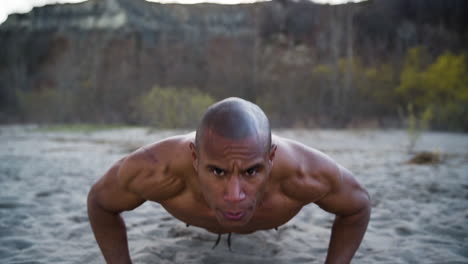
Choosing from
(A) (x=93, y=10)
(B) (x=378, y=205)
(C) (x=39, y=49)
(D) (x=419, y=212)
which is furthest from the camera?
(A) (x=93, y=10)

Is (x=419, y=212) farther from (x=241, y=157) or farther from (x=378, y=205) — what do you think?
(x=241, y=157)

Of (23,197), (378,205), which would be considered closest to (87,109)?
(23,197)

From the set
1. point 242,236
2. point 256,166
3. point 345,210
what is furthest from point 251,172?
point 242,236

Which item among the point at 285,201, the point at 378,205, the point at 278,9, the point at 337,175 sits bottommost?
the point at 378,205

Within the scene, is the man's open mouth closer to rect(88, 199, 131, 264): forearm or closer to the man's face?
the man's face

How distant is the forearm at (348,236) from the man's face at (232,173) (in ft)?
2.47

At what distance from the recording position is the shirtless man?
1.43 metres

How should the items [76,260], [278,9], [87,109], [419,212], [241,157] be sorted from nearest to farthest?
[241,157] < [76,260] < [419,212] < [87,109] < [278,9]

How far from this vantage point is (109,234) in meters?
2.01

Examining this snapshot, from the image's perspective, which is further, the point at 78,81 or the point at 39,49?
the point at 39,49

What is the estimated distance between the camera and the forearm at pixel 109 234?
77.6 inches

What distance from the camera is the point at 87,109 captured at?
1872 centimetres

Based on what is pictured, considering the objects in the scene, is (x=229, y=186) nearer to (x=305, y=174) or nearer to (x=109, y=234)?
(x=305, y=174)

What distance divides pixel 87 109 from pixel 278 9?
19119mm
